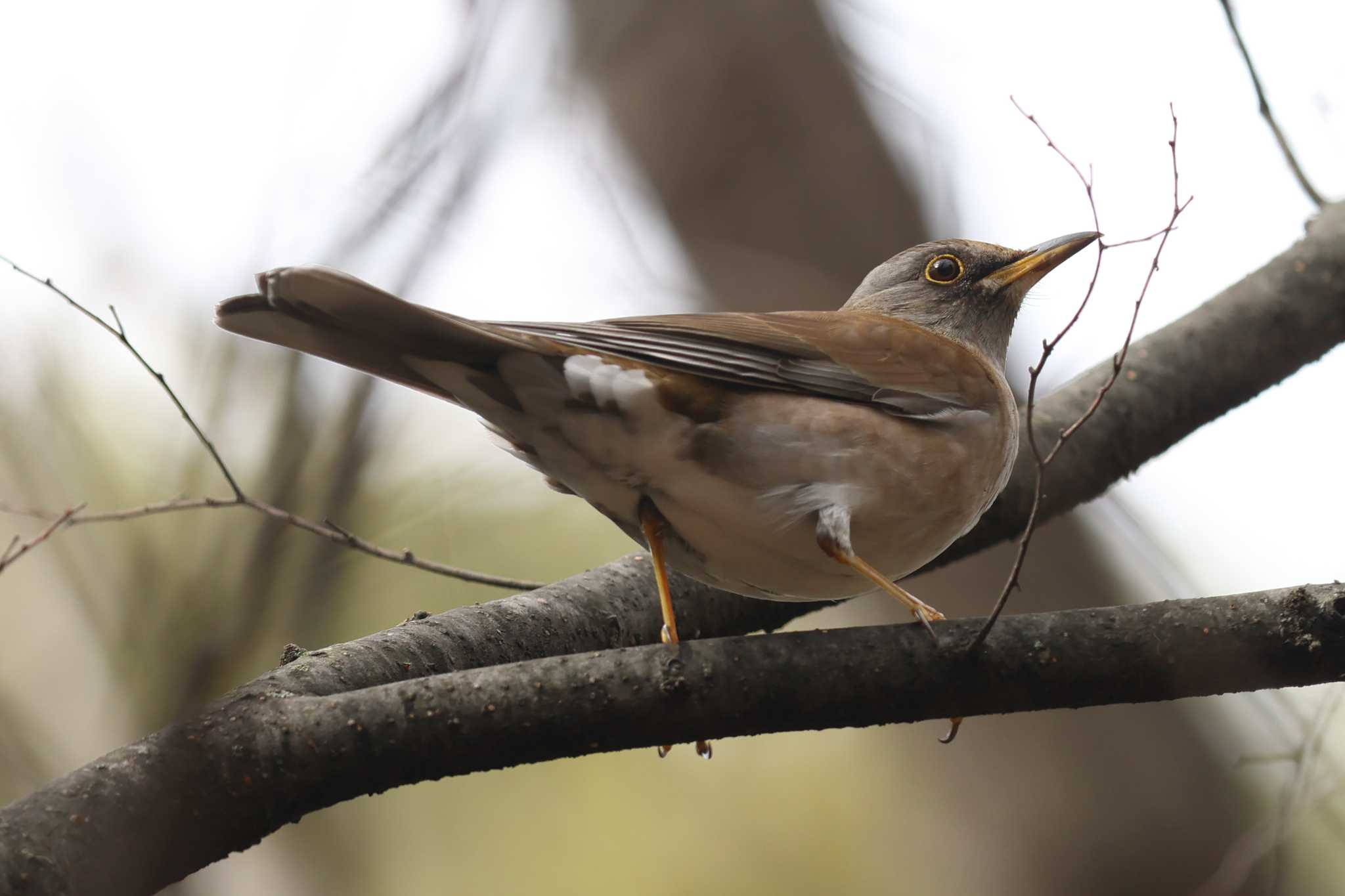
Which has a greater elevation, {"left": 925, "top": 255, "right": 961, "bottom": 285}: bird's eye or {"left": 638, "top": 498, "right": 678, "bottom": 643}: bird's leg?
{"left": 925, "top": 255, "right": 961, "bottom": 285}: bird's eye

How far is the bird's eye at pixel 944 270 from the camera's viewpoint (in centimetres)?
495

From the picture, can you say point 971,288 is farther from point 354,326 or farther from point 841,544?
point 354,326

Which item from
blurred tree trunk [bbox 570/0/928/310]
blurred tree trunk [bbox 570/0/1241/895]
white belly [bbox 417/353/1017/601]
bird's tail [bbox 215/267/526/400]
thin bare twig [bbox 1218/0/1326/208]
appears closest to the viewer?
bird's tail [bbox 215/267/526/400]

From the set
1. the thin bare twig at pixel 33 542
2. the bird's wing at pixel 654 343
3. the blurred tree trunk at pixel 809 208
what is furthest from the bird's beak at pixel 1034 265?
the thin bare twig at pixel 33 542

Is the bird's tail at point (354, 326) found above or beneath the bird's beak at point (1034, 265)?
beneath

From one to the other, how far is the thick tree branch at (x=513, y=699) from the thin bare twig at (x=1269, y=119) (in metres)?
2.83

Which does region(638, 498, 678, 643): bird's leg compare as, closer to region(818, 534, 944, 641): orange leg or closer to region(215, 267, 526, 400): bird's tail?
region(818, 534, 944, 641): orange leg

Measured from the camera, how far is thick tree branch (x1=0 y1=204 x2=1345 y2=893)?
7.38 ft

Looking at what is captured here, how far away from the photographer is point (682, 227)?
7.27m

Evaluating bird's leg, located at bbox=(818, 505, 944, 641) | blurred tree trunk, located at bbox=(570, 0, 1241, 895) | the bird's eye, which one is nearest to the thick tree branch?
bird's leg, located at bbox=(818, 505, 944, 641)

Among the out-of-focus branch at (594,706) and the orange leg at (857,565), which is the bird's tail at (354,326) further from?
the orange leg at (857,565)

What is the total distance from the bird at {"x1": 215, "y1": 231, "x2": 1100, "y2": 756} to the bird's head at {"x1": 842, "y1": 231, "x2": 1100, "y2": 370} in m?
1.03

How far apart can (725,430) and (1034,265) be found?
2050 millimetres

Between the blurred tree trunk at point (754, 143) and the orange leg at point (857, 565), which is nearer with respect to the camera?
the orange leg at point (857, 565)
